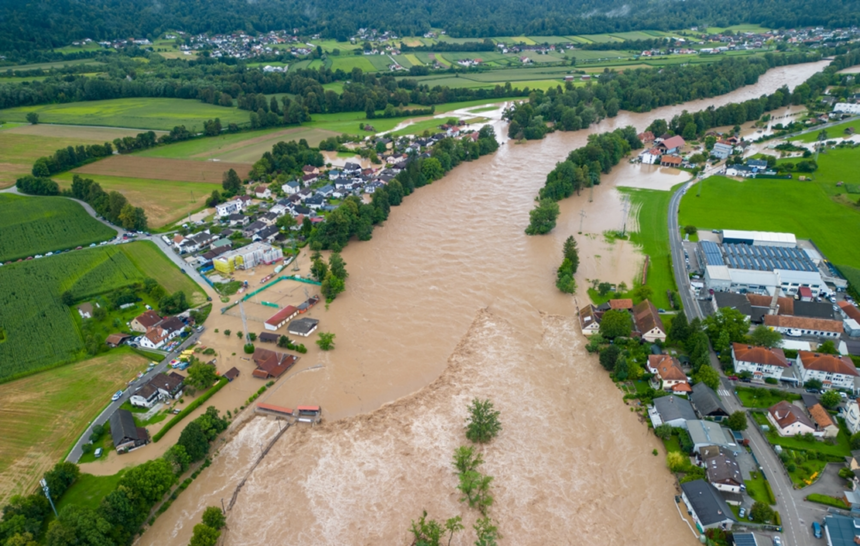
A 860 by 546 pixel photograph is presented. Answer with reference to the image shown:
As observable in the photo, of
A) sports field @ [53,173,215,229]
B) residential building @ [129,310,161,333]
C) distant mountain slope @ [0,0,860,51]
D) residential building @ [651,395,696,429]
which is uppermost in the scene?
distant mountain slope @ [0,0,860,51]

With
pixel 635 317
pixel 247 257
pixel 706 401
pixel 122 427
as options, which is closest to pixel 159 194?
pixel 247 257

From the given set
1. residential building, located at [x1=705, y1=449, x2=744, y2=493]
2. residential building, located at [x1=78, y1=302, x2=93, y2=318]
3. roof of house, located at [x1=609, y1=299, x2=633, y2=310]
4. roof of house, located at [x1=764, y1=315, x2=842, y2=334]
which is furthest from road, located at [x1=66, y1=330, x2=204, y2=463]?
roof of house, located at [x1=764, y1=315, x2=842, y2=334]

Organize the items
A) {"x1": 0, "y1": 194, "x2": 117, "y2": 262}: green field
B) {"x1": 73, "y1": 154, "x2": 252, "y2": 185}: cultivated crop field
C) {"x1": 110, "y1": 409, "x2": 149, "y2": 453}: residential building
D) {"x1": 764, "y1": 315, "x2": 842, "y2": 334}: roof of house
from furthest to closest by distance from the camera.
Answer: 1. {"x1": 73, "y1": 154, "x2": 252, "y2": 185}: cultivated crop field
2. {"x1": 0, "y1": 194, "x2": 117, "y2": 262}: green field
3. {"x1": 764, "y1": 315, "x2": 842, "y2": 334}: roof of house
4. {"x1": 110, "y1": 409, "x2": 149, "y2": 453}: residential building

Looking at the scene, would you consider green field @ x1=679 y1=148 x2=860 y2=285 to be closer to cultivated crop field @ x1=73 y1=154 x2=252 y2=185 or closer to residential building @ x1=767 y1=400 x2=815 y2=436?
residential building @ x1=767 y1=400 x2=815 y2=436

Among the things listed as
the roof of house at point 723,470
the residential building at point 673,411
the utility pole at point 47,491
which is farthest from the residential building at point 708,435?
the utility pole at point 47,491

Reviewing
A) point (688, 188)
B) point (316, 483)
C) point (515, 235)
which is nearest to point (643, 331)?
point (515, 235)

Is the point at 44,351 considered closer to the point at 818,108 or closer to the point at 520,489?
the point at 520,489
